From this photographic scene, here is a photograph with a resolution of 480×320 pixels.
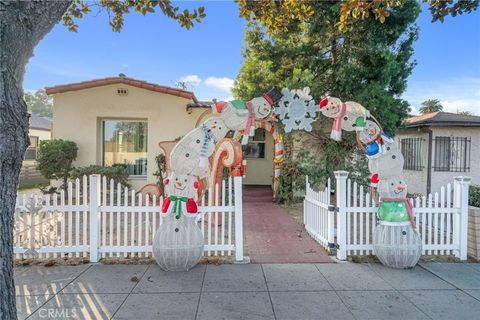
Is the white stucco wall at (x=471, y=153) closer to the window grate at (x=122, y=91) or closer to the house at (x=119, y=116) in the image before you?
the house at (x=119, y=116)

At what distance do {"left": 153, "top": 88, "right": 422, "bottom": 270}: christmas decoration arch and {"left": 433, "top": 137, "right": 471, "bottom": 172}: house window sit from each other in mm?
8942

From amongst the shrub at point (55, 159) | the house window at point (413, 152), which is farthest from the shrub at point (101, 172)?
the house window at point (413, 152)

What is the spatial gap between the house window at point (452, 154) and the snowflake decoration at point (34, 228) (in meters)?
12.9

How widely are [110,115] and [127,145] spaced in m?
1.24

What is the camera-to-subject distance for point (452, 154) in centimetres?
1207

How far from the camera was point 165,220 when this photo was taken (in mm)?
4555

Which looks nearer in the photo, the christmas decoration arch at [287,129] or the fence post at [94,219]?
the christmas decoration arch at [287,129]

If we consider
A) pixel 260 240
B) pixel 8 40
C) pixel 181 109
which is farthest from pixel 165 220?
pixel 181 109

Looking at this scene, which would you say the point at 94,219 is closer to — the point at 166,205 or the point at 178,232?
the point at 166,205

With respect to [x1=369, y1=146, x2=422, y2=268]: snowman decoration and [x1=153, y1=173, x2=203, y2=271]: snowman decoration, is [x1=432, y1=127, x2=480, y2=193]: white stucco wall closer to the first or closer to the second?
[x1=369, y1=146, x2=422, y2=268]: snowman decoration

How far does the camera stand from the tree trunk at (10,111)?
1911 mm

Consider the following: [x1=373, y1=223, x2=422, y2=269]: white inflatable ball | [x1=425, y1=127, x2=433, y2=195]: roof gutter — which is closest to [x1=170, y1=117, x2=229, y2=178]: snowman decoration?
[x1=373, y1=223, x2=422, y2=269]: white inflatable ball

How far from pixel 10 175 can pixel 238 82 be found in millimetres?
10863

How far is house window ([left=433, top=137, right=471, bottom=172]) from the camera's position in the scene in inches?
473
